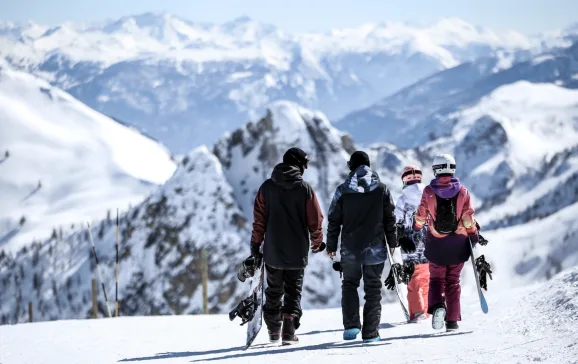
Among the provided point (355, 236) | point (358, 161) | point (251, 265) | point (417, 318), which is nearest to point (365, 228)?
point (355, 236)

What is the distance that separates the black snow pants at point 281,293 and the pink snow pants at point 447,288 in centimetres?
209

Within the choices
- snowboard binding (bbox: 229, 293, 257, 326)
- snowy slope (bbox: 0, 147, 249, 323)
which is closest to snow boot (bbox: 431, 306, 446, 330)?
snowboard binding (bbox: 229, 293, 257, 326)

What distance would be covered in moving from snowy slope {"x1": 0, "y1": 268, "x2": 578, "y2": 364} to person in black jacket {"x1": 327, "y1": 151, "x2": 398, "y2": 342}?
2.28ft

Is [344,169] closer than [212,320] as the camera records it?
No

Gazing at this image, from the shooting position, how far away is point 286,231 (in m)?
11.8

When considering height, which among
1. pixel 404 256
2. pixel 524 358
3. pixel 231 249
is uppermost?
pixel 231 249

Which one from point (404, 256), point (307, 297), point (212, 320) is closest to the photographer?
point (404, 256)

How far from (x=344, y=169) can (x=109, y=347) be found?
120 meters

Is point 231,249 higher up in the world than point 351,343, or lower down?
higher up

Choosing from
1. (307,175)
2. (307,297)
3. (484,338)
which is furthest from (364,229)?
(307,175)

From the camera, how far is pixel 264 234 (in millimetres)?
11992

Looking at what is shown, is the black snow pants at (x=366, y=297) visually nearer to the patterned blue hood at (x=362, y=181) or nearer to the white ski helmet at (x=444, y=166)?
the patterned blue hood at (x=362, y=181)

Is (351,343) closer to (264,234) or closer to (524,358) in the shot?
(264,234)

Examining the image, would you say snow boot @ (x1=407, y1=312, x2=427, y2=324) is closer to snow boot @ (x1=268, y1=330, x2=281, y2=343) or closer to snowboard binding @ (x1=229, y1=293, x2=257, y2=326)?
snow boot @ (x1=268, y1=330, x2=281, y2=343)
